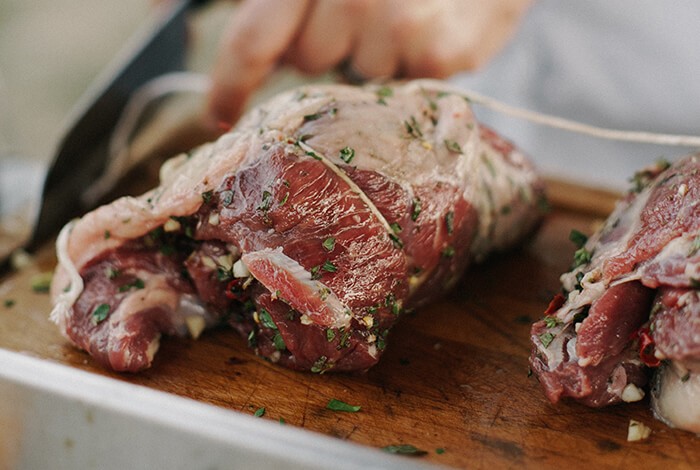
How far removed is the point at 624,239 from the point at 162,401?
4.52ft

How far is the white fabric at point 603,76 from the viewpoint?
3957 mm

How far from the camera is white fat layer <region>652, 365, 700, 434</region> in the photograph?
1.92m

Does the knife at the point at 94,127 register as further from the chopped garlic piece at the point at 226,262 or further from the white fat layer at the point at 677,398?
the white fat layer at the point at 677,398

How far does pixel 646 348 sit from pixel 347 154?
1015mm

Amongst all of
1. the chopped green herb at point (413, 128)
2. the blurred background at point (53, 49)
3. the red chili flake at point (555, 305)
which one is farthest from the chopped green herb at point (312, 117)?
the blurred background at point (53, 49)

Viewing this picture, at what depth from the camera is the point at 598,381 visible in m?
2.06

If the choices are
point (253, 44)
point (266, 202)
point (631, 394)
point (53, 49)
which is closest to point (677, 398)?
point (631, 394)

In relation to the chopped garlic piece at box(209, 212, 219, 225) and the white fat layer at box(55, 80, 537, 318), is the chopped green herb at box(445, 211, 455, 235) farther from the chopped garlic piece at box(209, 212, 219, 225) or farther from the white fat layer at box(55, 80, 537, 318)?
the chopped garlic piece at box(209, 212, 219, 225)

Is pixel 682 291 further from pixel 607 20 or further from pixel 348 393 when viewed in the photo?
pixel 607 20

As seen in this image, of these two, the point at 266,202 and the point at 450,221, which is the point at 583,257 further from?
the point at 266,202

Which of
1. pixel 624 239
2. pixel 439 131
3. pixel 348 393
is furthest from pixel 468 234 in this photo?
pixel 348 393

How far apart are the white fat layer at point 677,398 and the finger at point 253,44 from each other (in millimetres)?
2207

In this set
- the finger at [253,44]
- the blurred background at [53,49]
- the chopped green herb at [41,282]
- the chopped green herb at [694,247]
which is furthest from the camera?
the blurred background at [53,49]

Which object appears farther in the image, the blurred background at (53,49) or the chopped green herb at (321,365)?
the blurred background at (53,49)
